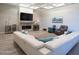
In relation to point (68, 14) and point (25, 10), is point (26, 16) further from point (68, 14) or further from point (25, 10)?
point (68, 14)

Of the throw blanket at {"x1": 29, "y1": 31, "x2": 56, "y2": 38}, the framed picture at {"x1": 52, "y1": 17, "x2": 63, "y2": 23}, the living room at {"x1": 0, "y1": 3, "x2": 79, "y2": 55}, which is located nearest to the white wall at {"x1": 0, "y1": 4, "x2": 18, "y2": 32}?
the living room at {"x1": 0, "y1": 3, "x2": 79, "y2": 55}

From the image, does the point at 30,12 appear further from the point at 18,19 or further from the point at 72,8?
the point at 72,8

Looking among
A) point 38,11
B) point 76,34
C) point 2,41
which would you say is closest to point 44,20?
point 38,11

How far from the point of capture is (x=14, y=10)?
236 cm

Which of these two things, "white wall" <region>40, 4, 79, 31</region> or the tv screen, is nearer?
"white wall" <region>40, 4, 79, 31</region>

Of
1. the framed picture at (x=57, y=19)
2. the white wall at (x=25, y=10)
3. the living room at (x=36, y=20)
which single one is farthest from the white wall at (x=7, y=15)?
the framed picture at (x=57, y=19)

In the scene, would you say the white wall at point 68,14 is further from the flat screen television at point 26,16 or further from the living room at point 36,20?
the flat screen television at point 26,16

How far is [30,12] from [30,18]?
14cm

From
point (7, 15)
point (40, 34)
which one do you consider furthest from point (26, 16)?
point (40, 34)

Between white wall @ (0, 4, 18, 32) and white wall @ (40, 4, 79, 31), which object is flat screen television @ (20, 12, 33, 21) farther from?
white wall @ (40, 4, 79, 31)

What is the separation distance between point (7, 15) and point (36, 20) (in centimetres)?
67

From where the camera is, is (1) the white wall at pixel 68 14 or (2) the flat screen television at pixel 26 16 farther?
(2) the flat screen television at pixel 26 16

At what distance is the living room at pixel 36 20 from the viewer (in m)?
2.32

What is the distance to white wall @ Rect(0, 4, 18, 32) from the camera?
7.63 ft
